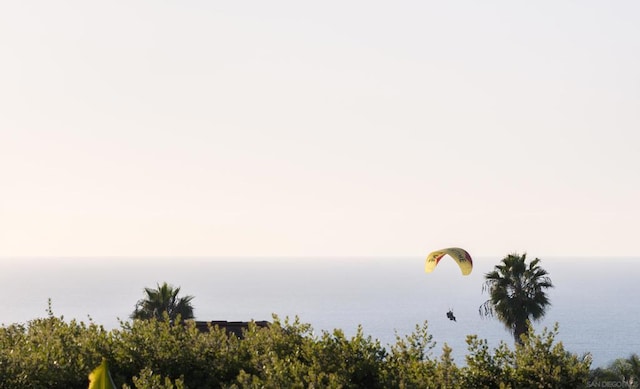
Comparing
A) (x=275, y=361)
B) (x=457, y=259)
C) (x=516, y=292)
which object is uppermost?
(x=457, y=259)

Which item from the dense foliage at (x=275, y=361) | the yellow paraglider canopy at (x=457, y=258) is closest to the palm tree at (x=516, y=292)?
the yellow paraglider canopy at (x=457, y=258)

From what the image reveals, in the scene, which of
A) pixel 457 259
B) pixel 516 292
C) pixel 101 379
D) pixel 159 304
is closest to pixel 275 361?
pixel 101 379

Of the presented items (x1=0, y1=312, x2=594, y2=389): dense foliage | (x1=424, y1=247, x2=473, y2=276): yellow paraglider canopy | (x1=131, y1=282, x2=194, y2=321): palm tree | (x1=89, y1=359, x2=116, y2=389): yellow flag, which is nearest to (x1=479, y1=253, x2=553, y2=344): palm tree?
(x1=424, y1=247, x2=473, y2=276): yellow paraglider canopy

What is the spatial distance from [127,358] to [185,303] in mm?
31364

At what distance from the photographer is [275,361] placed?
1930 cm

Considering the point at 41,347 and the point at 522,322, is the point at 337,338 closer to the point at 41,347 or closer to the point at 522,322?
the point at 41,347

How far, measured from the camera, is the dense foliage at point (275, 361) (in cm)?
1995

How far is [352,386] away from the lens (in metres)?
19.8

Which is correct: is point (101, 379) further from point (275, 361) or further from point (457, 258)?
point (457, 258)

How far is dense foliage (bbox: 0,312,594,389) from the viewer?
19953mm

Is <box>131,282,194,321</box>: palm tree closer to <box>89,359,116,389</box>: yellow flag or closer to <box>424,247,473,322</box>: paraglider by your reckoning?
<box>424,247,473,322</box>: paraglider

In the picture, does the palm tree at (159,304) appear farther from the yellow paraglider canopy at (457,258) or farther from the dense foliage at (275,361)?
the dense foliage at (275,361)

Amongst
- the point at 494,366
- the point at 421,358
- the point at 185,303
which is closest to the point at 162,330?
the point at 421,358

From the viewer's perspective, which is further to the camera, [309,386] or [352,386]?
[352,386]
